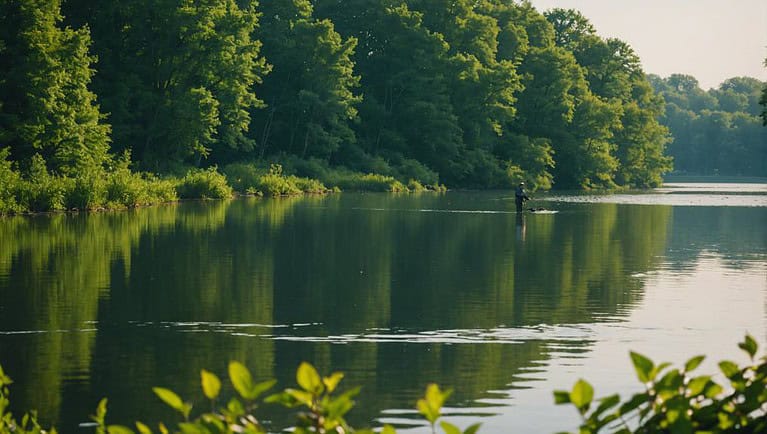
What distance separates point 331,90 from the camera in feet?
289

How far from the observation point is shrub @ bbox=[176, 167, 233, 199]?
64.2m

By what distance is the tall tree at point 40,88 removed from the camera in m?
50.5

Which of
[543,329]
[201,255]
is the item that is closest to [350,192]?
[201,255]

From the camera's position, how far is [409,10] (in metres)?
108

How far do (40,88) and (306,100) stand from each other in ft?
124

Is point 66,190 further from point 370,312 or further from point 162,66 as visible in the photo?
point 370,312

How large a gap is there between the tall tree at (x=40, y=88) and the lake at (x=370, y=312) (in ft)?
34.6

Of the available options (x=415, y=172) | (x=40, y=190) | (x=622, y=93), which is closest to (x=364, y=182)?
(x=415, y=172)

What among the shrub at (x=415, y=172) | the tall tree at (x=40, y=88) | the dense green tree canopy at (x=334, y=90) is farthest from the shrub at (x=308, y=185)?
the tall tree at (x=40, y=88)

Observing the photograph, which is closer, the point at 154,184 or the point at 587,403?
the point at 587,403

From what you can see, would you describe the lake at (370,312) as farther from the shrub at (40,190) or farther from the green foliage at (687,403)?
the green foliage at (687,403)

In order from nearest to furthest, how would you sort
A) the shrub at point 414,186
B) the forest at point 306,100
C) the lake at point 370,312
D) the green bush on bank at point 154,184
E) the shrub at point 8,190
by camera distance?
the lake at point 370,312, the shrub at point 8,190, the green bush on bank at point 154,184, the forest at point 306,100, the shrub at point 414,186

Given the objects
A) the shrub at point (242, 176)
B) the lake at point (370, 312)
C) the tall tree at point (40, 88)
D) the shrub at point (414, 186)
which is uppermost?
the tall tree at point (40, 88)

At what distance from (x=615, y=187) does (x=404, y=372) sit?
356 ft
